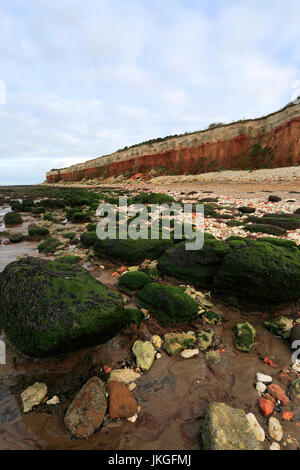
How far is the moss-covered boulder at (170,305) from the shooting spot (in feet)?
13.3

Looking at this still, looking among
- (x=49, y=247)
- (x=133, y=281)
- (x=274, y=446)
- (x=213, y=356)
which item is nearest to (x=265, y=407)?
(x=274, y=446)

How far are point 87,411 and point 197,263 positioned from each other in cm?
376

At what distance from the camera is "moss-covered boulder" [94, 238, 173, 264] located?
21.3ft

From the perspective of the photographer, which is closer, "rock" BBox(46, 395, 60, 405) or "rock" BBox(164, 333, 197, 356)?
"rock" BBox(46, 395, 60, 405)

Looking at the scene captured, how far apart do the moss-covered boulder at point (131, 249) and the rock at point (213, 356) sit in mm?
3537

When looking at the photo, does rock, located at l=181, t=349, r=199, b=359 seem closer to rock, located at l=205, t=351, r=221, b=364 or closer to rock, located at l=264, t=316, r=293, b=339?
rock, located at l=205, t=351, r=221, b=364

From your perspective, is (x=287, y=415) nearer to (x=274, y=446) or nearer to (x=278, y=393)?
(x=278, y=393)

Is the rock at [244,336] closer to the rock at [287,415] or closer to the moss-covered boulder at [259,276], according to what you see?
the moss-covered boulder at [259,276]

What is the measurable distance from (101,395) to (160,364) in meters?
0.98

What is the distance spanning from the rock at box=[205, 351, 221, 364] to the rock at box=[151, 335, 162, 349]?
30.3 inches

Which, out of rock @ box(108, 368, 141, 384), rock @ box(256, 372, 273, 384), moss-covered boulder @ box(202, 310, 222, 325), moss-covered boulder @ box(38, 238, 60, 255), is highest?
moss-covered boulder @ box(38, 238, 60, 255)

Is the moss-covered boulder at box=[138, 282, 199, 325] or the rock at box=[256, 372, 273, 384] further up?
the moss-covered boulder at box=[138, 282, 199, 325]

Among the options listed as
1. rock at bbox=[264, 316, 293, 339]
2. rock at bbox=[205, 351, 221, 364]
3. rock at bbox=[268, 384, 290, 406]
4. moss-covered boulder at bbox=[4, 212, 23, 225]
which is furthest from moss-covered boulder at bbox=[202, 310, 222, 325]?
moss-covered boulder at bbox=[4, 212, 23, 225]

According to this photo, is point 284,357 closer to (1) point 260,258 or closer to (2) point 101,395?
(1) point 260,258
